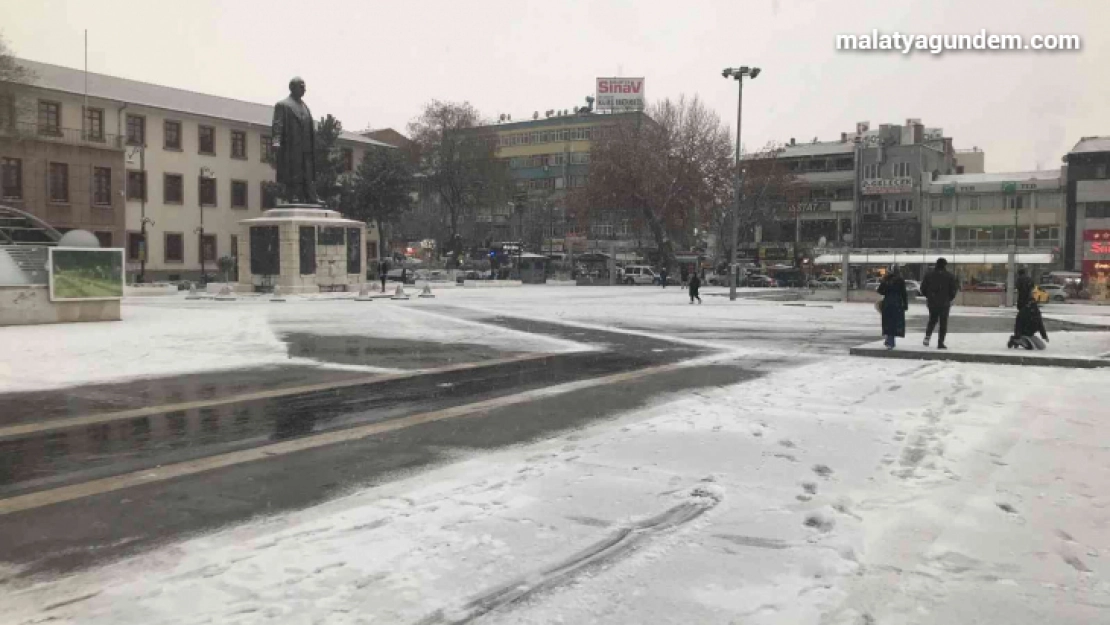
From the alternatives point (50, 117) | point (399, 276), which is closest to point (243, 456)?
point (399, 276)

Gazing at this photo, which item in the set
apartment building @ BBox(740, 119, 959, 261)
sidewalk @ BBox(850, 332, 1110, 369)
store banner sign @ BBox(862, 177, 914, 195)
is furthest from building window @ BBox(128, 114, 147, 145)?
store banner sign @ BBox(862, 177, 914, 195)

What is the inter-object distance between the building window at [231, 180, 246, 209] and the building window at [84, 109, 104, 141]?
31.1ft

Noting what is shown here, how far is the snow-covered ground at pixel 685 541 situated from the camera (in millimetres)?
3719

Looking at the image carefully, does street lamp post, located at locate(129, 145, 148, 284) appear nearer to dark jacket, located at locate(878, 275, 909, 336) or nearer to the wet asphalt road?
the wet asphalt road

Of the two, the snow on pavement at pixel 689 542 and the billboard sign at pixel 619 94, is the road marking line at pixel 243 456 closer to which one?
the snow on pavement at pixel 689 542

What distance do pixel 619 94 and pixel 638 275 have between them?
37.0 metres

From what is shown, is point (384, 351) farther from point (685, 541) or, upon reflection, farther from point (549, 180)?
point (549, 180)

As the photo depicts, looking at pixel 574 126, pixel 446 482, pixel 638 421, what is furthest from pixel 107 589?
pixel 574 126

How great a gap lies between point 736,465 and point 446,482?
2259mm

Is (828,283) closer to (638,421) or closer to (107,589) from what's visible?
(638,421)

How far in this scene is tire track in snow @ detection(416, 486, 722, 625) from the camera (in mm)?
3654

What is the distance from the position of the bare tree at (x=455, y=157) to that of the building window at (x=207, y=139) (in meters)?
19.1

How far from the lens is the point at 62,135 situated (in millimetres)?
47719

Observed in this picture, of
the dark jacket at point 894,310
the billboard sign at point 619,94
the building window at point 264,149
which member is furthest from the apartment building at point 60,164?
the billboard sign at point 619,94
